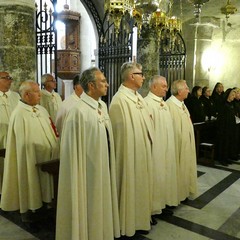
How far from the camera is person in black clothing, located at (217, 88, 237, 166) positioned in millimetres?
7383

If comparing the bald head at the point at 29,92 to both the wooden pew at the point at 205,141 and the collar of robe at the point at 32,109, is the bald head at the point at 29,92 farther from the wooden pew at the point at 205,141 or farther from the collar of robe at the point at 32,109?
the wooden pew at the point at 205,141

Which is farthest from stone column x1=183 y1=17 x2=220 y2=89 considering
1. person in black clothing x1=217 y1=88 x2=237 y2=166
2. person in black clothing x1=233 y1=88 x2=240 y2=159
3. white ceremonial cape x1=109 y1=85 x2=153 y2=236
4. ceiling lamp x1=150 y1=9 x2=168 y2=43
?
white ceremonial cape x1=109 y1=85 x2=153 y2=236

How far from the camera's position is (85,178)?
2.99 m

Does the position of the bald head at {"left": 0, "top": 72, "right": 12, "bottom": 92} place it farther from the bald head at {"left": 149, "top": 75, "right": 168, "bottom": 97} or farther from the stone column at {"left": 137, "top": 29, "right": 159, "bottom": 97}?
the stone column at {"left": 137, "top": 29, "right": 159, "bottom": 97}

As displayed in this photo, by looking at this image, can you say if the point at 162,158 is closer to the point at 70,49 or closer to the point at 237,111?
the point at 237,111

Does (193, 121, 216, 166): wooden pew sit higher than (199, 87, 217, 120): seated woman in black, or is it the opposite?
(199, 87, 217, 120): seated woman in black

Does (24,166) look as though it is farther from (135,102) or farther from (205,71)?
(205,71)

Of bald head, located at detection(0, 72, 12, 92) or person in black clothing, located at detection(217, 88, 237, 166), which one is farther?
person in black clothing, located at detection(217, 88, 237, 166)

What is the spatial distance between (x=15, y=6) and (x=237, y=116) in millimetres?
6033

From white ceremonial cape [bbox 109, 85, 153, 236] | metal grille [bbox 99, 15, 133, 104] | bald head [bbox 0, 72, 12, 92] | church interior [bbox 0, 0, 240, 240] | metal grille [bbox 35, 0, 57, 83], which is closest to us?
white ceremonial cape [bbox 109, 85, 153, 236]

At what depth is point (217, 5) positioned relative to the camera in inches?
344

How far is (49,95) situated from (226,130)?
4.15 metres

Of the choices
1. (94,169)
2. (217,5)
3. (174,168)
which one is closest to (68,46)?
(217,5)

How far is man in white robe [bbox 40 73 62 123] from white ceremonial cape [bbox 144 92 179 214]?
2107mm
